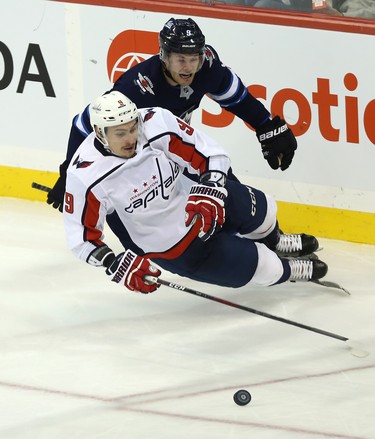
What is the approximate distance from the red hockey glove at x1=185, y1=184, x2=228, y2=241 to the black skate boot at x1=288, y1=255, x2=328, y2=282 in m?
0.70

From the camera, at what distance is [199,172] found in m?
4.20

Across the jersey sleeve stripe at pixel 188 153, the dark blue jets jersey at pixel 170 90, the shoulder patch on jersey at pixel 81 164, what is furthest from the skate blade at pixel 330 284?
the shoulder patch on jersey at pixel 81 164

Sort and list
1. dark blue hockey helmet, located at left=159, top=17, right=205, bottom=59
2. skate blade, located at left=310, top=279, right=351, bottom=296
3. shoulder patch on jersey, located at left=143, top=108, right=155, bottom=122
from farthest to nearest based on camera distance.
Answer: skate blade, located at left=310, top=279, right=351, bottom=296 < dark blue hockey helmet, located at left=159, top=17, right=205, bottom=59 < shoulder patch on jersey, located at left=143, top=108, right=155, bottom=122

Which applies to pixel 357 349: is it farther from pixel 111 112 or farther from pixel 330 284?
pixel 111 112

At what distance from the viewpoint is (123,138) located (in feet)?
12.9

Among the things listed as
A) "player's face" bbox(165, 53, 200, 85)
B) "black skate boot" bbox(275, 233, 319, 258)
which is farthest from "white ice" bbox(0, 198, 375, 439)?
"player's face" bbox(165, 53, 200, 85)

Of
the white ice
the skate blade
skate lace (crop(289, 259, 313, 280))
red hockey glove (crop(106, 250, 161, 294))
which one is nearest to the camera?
the white ice

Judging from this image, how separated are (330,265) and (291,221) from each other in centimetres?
40

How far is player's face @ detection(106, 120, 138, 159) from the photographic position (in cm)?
390

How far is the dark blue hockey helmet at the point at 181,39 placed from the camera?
4.26 metres

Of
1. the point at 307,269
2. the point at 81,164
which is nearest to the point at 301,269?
the point at 307,269

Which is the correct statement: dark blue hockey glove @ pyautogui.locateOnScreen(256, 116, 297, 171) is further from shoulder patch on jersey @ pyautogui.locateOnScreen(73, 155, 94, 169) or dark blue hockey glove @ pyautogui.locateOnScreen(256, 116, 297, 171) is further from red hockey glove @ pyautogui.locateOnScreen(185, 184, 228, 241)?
shoulder patch on jersey @ pyautogui.locateOnScreen(73, 155, 94, 169)

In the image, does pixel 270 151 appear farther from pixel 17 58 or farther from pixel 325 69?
pixel 17 58

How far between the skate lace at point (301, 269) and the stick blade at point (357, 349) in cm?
51
